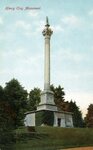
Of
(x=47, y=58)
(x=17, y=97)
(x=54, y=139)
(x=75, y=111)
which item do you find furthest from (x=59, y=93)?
(x=54, y=139)

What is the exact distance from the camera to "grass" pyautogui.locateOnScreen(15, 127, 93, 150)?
1577 inches

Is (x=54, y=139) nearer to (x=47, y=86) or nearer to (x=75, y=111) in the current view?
(x=47, y=86)

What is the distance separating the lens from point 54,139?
44.0 m

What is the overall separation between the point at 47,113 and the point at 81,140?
14.5 metres

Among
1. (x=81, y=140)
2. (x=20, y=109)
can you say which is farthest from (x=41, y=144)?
(x=20, y=109)

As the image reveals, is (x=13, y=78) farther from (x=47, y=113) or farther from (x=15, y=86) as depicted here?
(x=47, y=113)

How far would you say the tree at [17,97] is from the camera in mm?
74994

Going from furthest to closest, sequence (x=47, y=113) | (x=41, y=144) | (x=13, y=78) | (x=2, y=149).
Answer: (x=13, y=78) → (x=47, y=113) → (x=41, y=144) → (x=2, y=149)

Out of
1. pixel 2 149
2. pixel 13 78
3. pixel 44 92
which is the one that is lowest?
pixel 2 149

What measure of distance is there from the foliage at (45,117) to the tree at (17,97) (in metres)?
14.1

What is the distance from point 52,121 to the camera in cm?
5975

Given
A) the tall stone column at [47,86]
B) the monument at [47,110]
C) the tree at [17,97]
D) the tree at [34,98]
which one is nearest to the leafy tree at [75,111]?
the tree at [34,98]

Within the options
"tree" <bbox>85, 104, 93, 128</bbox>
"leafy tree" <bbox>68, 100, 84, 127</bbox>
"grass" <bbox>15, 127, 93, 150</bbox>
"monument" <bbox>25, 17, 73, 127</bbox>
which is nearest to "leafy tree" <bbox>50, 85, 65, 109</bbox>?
"leafy tree" <bbox>68, 100, 84, 127</bbox>

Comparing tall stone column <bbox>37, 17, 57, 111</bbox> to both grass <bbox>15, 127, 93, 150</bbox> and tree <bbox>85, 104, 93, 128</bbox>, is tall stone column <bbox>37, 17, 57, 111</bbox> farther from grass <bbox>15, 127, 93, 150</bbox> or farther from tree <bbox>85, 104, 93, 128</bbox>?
tree <bbox>85, 104, 93, 128</bbox>
